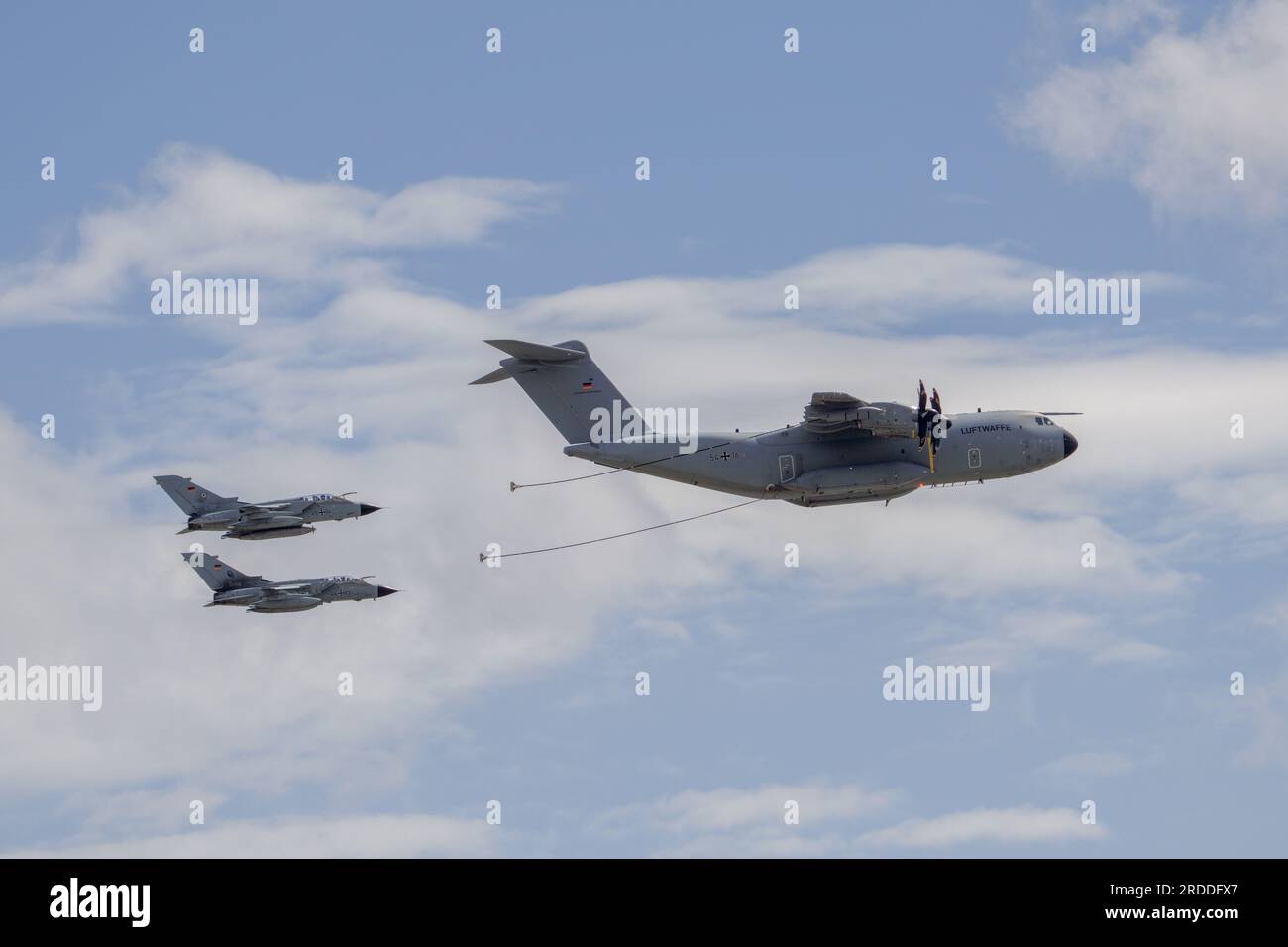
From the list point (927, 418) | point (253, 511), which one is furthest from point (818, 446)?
point (253, 511)

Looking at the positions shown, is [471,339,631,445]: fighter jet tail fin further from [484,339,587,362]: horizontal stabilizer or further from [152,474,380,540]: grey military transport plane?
[152,474,380,540]: grey military transport plane

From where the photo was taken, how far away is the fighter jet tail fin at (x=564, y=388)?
57.3 m

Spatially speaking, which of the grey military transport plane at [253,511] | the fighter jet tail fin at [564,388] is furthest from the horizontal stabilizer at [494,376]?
the grey military transport plane at [253,511]

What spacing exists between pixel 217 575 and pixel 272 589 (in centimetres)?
341

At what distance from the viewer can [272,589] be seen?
76.2 metres

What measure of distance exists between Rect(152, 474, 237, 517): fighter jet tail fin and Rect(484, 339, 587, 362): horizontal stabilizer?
20025 millimetres

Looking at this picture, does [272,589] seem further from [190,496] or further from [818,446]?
[818,446]

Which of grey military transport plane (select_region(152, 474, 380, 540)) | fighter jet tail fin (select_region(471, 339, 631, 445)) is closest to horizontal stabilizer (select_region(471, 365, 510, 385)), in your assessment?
fighter jet tail fin (select_region(471, 339, 631, 445))

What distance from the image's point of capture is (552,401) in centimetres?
5744

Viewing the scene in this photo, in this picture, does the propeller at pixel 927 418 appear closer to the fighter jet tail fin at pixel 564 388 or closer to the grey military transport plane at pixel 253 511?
the fighter jet tail fin at pixel 564 388
